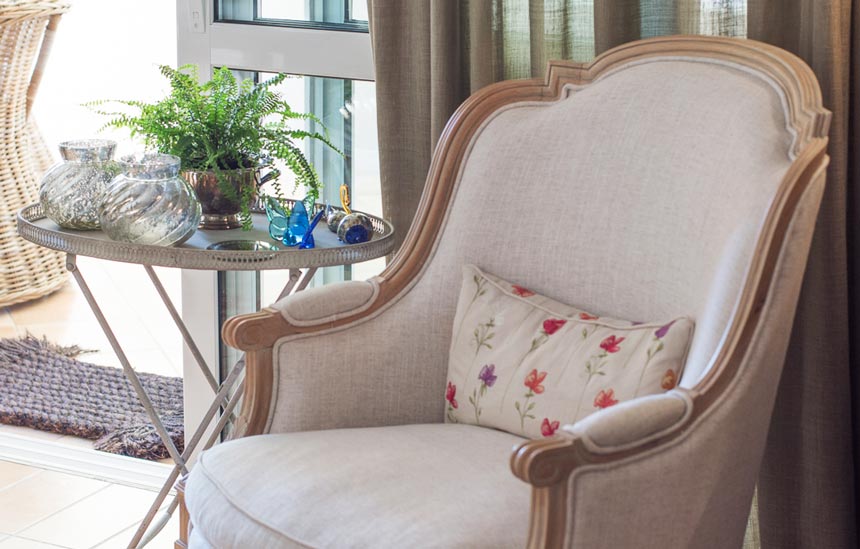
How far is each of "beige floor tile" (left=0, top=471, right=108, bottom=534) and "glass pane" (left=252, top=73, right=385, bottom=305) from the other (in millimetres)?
834

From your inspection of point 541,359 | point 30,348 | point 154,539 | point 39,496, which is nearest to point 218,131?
point 541,359

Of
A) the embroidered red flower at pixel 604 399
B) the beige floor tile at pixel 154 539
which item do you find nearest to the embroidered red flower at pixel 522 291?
the embroidered red flower at pixel 604 399

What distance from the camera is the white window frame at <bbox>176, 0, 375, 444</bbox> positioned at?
2283 mm

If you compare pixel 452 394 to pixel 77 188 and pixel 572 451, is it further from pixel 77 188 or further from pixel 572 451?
pixel 77 188

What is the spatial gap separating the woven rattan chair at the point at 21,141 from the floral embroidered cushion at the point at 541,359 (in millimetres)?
2364

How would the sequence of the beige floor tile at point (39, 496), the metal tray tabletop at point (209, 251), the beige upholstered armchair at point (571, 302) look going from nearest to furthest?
the beige upholstered armchair at point (571, 302) → the metal tray tabletop at point (209, 251) → the beige floor tile at point (39, 496)

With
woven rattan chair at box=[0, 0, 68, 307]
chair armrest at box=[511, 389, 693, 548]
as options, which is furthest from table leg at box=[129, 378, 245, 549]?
woven rattan chair at box=[0, 0, 68, 307]

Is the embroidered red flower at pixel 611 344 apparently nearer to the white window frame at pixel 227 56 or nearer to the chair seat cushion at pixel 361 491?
the chair seat cushion at pixel 361 491

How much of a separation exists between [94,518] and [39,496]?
0.19 meters

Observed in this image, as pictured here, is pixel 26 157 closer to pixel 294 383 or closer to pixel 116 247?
pixel 116 247

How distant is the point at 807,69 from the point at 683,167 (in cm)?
22

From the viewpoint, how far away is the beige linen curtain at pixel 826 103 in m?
1.73

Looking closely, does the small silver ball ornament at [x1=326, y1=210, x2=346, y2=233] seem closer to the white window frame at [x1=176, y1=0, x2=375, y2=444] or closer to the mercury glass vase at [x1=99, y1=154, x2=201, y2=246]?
the mercury glass vase at [x1=99, y1=154, x2=201, y2=246]

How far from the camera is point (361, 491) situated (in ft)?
4.52
